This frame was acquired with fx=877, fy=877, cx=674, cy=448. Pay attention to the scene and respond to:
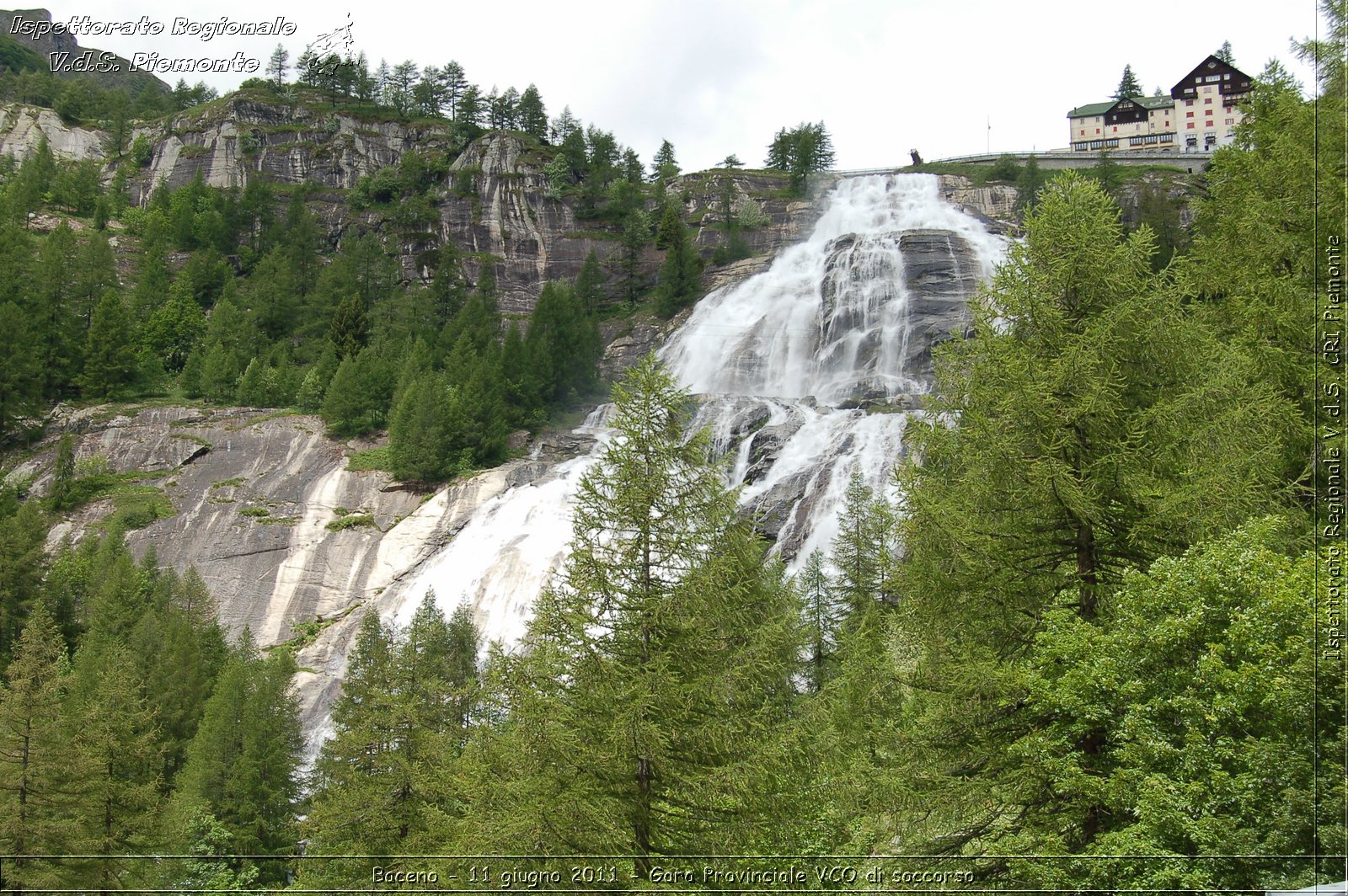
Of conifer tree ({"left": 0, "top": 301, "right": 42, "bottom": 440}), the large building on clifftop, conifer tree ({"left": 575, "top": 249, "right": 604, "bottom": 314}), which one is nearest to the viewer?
conifer tree ({"left": 0, "top": 301, "right": 42, "bottom": 440})

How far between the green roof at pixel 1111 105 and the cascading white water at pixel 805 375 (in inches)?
1223

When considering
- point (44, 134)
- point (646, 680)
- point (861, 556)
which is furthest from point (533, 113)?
point (646, 680)

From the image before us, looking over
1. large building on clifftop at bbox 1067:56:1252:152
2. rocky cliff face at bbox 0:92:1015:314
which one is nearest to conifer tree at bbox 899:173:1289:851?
rocky cliff face at bbox 0:92:1015:314

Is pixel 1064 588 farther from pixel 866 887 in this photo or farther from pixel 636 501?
pixel 636 501

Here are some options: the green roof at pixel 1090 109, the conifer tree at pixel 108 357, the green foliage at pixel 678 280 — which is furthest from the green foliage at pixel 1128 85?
the conifer tree at pixel 108 357

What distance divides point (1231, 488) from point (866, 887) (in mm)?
6299

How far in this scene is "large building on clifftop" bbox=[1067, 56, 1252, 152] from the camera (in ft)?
280

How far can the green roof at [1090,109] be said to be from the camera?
96.6 meters

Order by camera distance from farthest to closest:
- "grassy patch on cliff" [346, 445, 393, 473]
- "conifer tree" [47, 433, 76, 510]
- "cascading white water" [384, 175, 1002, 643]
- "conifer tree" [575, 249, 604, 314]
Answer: "conifer tree" [575, 249, 604, 314]
"grassy patch on cliff" [346, 445, 393, 473]
"conifer tree" [47, 433, 76, 510]
"cascading white water" [384, 175, 1002, 643]

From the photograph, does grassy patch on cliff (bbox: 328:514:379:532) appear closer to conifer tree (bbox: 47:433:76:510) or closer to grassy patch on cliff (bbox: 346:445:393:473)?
grassy patch on cliff (bbox: 346:445:393:473)

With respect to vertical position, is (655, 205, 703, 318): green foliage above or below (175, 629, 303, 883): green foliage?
above

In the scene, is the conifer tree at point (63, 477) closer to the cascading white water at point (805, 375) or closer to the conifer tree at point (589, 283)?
the cascading white water at point (805, 375)

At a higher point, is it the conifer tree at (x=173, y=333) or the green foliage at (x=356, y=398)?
the conifer tree at (x=173, y=333)

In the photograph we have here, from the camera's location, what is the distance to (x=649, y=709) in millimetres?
10688
